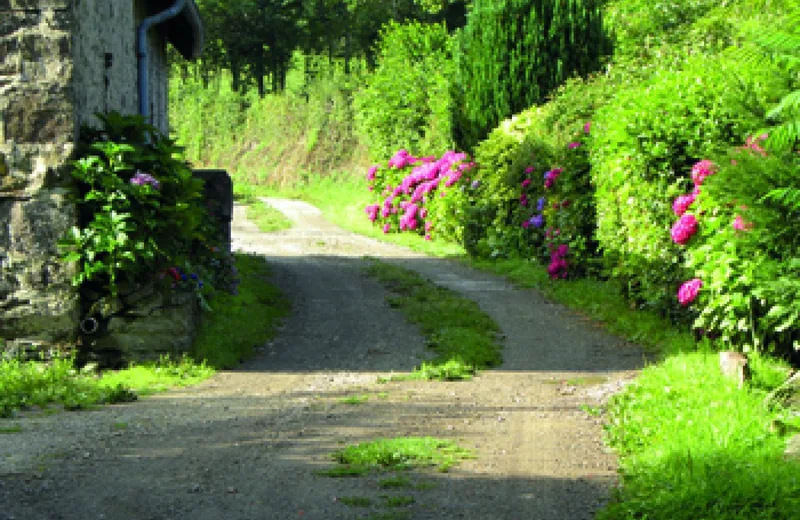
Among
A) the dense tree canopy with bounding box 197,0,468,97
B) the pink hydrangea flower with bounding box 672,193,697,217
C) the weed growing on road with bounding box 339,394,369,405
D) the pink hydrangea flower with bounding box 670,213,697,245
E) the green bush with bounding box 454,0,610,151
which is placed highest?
the dense tree canopy with bounding box 197,0,468,97

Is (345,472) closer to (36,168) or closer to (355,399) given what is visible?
(355,399)

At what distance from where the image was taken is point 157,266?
933 cm

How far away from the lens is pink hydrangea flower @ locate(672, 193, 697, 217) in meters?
8.95

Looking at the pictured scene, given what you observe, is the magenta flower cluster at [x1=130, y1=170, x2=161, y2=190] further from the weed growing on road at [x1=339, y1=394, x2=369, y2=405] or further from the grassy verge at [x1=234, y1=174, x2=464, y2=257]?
the grassy verge at [x1=234, y1=174, x2=464, y2=257]

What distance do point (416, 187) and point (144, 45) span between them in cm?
1079

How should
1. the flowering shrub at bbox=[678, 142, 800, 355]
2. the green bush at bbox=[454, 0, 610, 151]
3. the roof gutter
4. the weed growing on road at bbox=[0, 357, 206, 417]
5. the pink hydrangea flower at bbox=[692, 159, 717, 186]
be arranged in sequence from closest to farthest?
the flowering shrub at bbox=[678, 142, 800, 355] → the weed growing on road at bbox=[0, 357, 206, 417] → the pink hydrangea flower at bbox=[692, 159, 717, 186] → the roof gutter → the green bush at bbox=[454, 0, 610, 151]

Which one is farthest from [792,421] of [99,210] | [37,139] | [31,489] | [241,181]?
[241,181]

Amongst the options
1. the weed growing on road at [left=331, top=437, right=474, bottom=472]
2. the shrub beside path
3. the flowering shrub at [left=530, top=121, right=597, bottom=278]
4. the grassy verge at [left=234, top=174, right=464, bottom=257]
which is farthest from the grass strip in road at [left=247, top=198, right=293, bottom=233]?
the weed growing on road at [left=331, top=437, right=474, bottom=472]

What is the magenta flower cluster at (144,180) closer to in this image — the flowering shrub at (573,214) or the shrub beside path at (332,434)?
the shrub beside path at (332,434)

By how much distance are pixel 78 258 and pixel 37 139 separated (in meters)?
1.29

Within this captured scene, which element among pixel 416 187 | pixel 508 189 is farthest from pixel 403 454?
pixel 416 187

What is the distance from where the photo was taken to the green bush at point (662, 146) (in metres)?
9.04

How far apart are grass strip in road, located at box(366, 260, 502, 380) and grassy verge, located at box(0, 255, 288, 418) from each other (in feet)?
6.13

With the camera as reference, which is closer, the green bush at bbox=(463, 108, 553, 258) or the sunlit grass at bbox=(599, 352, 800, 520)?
the sunlit grass at bbox=(599, 352, 800, 520)
